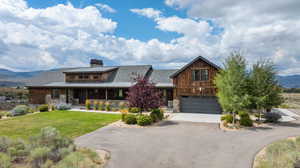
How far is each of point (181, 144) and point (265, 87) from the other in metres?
10.0

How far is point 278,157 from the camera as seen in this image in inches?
292

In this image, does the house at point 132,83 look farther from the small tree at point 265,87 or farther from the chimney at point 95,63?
the small tree at point 265,87

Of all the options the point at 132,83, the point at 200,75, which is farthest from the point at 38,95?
the point at 200,75

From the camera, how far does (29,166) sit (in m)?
6.48

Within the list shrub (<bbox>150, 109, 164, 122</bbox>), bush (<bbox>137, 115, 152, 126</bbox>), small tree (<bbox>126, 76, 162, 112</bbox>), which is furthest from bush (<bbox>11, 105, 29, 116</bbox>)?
shrub (<bbox>150, 109, 164, 122</bbox>)

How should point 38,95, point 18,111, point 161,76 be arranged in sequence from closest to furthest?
1. point 18,111
2. point 161,76
3. point 38,95

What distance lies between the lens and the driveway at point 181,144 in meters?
7.45

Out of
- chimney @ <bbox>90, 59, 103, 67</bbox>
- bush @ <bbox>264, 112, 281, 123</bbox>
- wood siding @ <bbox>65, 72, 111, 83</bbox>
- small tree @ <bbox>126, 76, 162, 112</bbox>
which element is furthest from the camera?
chimney @ <bbox>90, 59, 103, 67</bbox>

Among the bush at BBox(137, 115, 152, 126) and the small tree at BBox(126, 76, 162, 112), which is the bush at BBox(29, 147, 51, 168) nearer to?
the bush at BBox(137, 115, 152, 126)

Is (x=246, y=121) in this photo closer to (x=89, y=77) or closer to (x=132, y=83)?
(x=132, y=83)

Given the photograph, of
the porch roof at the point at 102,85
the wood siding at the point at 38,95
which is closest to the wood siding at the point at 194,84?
the porch roof at the point at 102,85

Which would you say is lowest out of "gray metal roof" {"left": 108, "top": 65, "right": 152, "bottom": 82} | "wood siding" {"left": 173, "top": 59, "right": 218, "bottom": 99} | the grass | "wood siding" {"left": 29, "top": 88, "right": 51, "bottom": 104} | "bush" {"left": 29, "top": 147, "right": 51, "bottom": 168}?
the grass

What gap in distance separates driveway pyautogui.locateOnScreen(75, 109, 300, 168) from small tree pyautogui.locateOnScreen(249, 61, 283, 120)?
2.38 m

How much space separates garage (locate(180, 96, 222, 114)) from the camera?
66.2 ft
